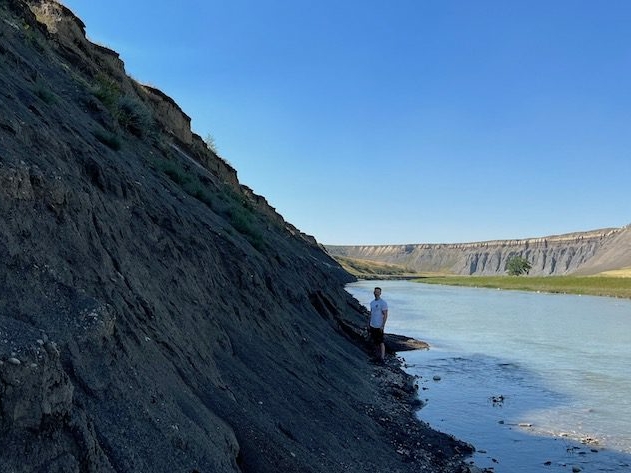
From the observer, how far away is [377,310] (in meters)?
15.9

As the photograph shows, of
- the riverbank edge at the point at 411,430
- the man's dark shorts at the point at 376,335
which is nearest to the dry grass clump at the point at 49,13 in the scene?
the man's dark shorts at the point at 376,335

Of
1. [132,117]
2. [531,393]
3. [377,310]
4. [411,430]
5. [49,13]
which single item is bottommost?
[411,430]

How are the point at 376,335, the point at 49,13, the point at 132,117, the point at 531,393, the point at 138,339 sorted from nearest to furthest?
the point at 138,339, the point at 531,393, the point at 376,335, the point at 132,117, the point at 49,13

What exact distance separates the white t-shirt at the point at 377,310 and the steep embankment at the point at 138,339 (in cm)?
144

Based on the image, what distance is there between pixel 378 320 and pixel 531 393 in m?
4.80

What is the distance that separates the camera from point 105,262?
7266 millimetres

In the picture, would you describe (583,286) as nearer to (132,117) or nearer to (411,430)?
(132,117)

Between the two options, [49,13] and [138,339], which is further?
[49,13]

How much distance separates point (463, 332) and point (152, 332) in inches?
1022

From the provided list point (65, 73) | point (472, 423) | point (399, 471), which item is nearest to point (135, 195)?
point (399, 471)

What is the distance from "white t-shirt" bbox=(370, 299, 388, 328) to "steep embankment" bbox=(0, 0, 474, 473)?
144 cm

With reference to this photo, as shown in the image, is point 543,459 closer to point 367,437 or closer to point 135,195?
point 367,437

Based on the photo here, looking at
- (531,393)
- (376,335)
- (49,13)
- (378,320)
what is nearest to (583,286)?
(531,393)

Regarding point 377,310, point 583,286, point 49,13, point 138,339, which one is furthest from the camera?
point 583,286
